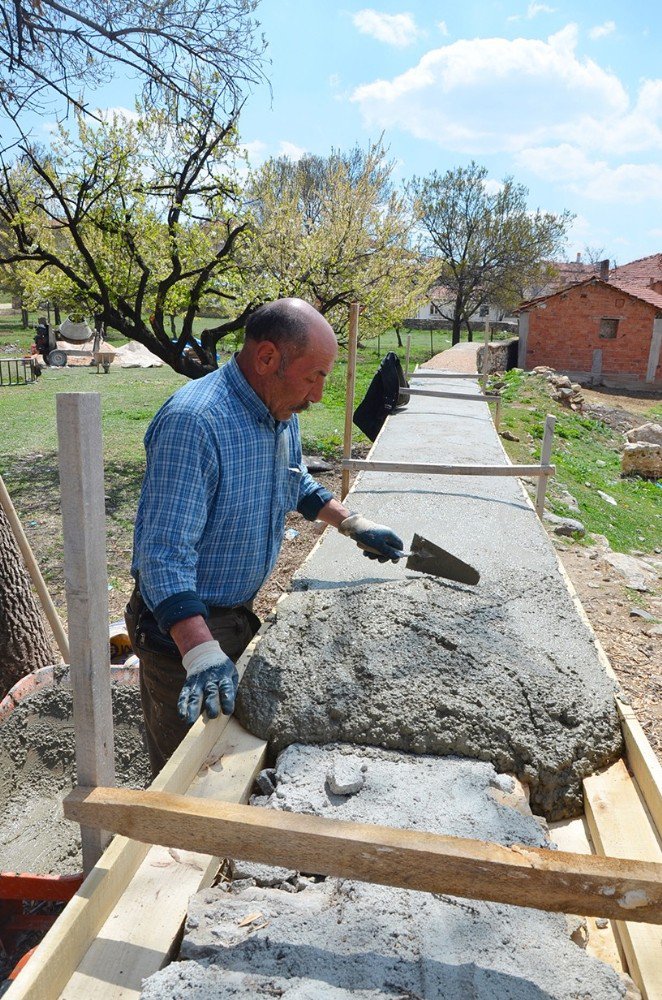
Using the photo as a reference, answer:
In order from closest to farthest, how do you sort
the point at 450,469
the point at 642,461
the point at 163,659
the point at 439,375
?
the point at 163,659 < the point at 450,469 < the point at 642,461 < the point at 439,375

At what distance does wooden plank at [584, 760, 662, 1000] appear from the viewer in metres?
1.57

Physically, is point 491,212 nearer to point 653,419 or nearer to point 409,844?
point 653,419

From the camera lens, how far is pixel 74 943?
4.84 ft

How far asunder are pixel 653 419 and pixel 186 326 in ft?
52.0

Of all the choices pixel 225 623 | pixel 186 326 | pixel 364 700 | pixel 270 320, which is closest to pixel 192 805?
pixel 364 700

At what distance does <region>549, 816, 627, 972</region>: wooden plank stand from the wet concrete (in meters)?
0.08

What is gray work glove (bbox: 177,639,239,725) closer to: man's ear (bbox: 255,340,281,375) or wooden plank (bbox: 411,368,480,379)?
man's ear (bbox: 255,340,281,375)

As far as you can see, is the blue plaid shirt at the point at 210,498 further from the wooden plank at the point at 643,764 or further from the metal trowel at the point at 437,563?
the wooden plank at the point at 643,764

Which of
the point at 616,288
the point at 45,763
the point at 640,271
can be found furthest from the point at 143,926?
the point at 640,271

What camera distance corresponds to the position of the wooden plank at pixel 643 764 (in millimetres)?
2037

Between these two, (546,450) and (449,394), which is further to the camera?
(449,394)

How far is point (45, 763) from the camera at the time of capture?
3.38 metres

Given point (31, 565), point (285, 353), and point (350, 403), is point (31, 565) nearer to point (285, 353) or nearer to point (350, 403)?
point (285, 353)

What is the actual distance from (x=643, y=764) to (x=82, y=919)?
1659 millimetres
